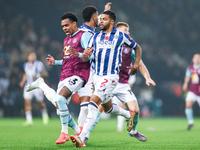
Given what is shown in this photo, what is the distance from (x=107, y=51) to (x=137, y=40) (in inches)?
577

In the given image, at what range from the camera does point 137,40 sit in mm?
18953

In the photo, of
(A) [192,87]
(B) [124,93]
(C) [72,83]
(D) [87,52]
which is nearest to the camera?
(D) [87,52]

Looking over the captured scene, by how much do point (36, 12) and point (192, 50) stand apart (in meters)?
10.1

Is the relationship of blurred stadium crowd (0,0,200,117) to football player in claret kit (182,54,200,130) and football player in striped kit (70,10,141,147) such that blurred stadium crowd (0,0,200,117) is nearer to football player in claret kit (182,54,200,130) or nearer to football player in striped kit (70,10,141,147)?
football player in claret kit (182,54,200,130)

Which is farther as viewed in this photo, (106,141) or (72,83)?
(106,141)

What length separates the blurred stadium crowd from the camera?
14.5 m

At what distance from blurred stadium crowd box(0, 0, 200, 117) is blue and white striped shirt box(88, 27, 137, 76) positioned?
32.5 ft

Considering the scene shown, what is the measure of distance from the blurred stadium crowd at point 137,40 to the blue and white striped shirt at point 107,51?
32.5 feet

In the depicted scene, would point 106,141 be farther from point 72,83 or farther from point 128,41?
point 128,41

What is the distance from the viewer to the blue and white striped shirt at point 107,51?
4551 mm

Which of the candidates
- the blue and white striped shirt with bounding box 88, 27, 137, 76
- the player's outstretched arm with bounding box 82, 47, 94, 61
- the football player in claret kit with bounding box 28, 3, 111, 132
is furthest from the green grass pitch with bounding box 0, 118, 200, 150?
the player's outstretched arm with bounding box 82, 47, 94, 61

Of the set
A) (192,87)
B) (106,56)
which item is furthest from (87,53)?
(192,87)

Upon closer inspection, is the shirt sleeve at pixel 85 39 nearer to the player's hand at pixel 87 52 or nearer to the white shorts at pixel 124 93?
the player's hand at pixel 87 52

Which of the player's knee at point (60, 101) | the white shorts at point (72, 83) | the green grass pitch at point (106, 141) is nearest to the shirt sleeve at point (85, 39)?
the white shorts at point (72, 83)
